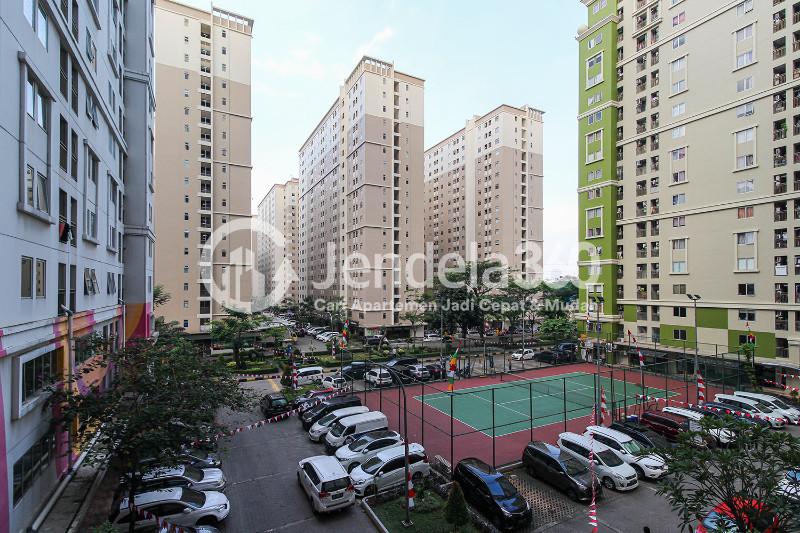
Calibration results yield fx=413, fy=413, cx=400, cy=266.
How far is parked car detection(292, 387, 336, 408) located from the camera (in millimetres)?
24372

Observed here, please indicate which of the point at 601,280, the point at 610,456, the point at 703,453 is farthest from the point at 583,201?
the point at 703,453

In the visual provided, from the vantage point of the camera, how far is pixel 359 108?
61.0m

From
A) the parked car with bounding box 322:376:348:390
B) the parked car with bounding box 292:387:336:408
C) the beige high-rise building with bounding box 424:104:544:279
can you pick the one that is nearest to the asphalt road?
the parked car with bounding box 292:387:336:408

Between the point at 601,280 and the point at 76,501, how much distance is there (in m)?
42.9

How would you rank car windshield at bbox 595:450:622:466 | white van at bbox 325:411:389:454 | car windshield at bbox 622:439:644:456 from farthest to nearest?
white van at bbox 325:411:389:454 < car windshield at bbox 622:439:644:456 < car windshield at bbox 595:450:622:466

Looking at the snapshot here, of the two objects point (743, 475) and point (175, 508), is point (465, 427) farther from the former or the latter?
point (743, 475)

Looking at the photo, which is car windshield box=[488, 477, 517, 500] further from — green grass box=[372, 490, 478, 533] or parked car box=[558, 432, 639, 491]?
parked car box=[558, 432, 639, 491]

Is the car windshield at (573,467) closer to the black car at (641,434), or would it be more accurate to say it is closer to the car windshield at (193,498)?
the black car at (641,434)

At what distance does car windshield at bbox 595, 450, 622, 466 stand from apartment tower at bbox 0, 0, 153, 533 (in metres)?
18.4

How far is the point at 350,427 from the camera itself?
1903 centimetres

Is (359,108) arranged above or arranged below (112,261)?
above

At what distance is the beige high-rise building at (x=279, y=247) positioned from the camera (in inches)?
4205

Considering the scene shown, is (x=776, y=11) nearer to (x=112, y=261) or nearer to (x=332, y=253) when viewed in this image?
(x=112, y=261)

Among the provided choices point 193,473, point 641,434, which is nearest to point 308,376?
point 193,473
